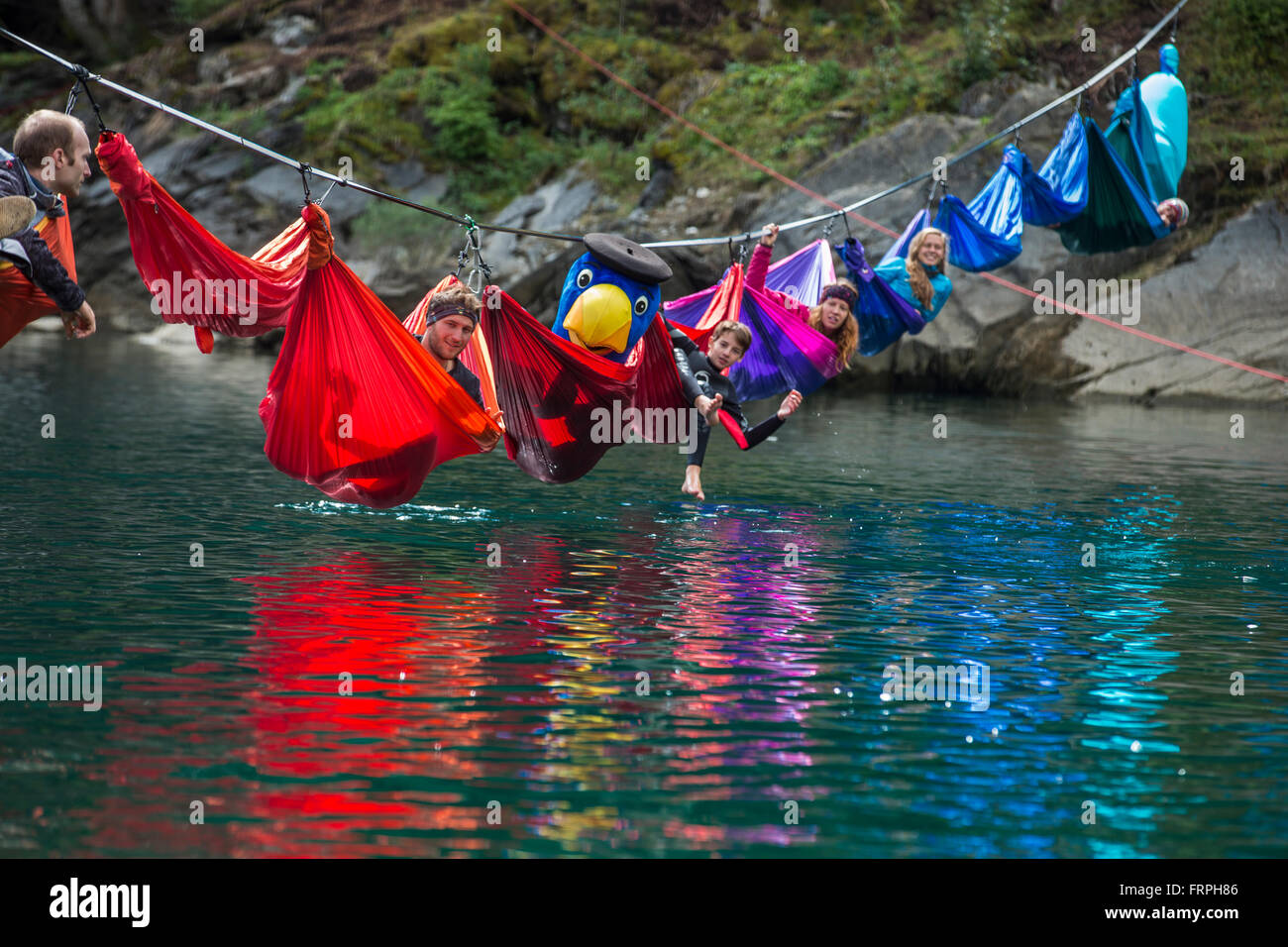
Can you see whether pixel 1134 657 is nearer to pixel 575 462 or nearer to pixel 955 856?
pixel 955 856

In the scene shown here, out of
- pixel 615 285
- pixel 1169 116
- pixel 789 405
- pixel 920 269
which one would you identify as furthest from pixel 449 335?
pixel 1169 116

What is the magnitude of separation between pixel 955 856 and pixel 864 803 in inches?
14.6

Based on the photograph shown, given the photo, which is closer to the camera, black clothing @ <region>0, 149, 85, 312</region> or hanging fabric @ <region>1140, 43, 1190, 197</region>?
black clothing @ <region>0, 149, 85, 312</region>

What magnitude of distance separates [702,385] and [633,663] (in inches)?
128

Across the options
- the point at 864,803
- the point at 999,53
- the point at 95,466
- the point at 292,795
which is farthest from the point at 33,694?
the point at 999,53

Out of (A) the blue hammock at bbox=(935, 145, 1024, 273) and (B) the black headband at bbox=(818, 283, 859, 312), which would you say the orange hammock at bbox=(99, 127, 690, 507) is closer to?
(B) the black headband at bbox=(818, 283, 859, 312)

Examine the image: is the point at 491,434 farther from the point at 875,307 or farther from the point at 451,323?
the point at 875,307

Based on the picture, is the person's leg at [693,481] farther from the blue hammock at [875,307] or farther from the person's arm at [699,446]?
the blue hammock at [875,307]

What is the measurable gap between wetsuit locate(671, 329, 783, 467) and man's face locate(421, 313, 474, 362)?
153cm

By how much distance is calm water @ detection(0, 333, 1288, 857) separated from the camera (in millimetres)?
3406

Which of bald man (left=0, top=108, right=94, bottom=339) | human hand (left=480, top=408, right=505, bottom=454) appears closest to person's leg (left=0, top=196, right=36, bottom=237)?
bald man (left=0, top=108, right=94, bottom=339)

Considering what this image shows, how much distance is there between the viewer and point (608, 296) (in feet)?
22.8

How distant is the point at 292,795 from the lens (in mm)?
3463

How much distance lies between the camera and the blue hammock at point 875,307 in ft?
29.4
